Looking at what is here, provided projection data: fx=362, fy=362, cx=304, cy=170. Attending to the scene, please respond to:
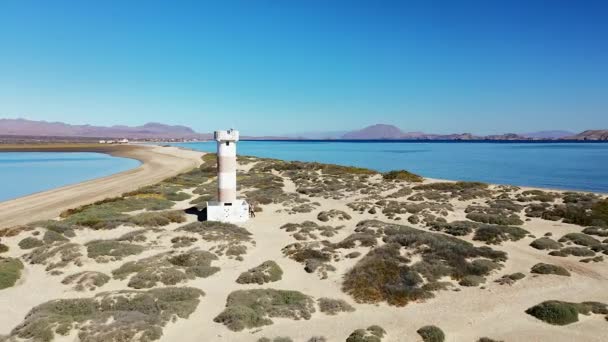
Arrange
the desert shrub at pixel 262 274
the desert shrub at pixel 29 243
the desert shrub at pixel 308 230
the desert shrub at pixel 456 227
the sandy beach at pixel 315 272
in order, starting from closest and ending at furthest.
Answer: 1. the sandy beach at pixel 315 272
2. the desert shrub at pixel 262 274
3. the desert shrub at pixel 29 243
4. the desert shrub at pixel 308 230
5. the desert shrub at pixel 456 227

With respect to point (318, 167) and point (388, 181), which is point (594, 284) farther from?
point (318, 167)

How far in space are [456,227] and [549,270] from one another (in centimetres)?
714

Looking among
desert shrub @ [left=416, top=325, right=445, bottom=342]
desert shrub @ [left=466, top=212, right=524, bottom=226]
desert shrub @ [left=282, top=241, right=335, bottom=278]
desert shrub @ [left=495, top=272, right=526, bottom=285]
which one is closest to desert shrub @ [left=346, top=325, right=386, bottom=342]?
desert shrub @ [left=416, top=325, right=445, bottom=342]

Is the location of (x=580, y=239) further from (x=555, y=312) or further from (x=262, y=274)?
(x=262, y=274)

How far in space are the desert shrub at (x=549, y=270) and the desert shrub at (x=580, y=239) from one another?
498cm

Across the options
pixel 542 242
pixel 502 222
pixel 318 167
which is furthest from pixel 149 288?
pixel 318 167

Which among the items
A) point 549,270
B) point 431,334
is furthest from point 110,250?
point 549,270

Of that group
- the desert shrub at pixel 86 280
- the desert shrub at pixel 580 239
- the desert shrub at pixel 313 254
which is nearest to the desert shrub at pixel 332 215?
the desert shrub at pixel 313 254

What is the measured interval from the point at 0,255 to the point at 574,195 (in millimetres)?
40663

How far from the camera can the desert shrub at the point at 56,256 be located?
16.8 meters

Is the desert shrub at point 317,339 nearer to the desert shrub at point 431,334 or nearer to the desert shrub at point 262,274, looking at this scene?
the desert shrub at point 431,334

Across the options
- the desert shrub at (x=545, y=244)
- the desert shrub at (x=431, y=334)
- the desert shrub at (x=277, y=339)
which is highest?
the desert shrub at (x=545, y=244)

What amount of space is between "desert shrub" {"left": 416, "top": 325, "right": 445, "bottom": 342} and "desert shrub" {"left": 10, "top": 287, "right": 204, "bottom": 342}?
7721 millimetres

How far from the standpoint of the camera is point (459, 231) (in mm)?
22125
